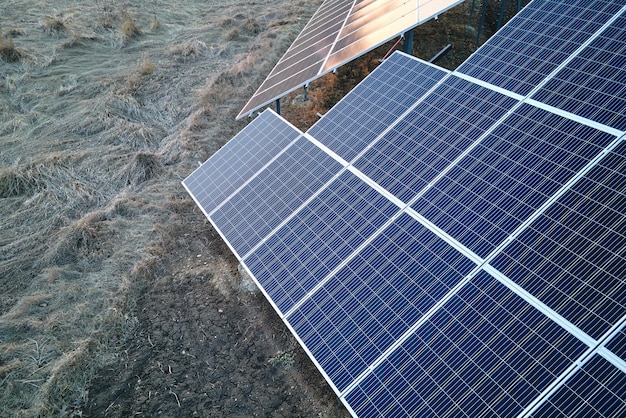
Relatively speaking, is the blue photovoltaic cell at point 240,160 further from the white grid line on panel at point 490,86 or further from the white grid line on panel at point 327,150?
the white grid line on panel at point 490,86

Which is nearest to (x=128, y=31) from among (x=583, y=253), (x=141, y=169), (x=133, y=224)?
(x=141, y=169)

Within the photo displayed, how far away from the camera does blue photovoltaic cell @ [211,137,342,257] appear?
12094 millimetres

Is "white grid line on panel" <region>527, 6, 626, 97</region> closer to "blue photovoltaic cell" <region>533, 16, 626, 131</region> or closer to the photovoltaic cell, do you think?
"blue photovoltaic cell" <region>533, 16, 626, 131</region>

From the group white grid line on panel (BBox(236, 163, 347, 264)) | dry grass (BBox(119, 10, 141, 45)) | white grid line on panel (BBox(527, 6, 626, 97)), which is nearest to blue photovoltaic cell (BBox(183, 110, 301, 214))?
white grid line on panel (BBox(236, 163, 347, 264))

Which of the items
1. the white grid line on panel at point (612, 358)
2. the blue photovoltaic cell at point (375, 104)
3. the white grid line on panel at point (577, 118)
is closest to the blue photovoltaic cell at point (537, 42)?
the white grid line on panel at point (577, 118)

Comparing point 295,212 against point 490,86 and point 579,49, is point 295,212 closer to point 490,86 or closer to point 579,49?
point 490,86

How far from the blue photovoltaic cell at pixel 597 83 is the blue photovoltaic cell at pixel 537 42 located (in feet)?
1.17

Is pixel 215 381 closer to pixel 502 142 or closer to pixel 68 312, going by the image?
pixel 68 312

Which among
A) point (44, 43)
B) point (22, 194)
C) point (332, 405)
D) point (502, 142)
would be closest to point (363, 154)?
point (502, 142)

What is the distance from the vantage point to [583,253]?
26.7 ft

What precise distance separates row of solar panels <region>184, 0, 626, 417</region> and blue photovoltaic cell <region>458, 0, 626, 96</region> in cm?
5

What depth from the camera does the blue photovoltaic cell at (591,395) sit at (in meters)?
6.78

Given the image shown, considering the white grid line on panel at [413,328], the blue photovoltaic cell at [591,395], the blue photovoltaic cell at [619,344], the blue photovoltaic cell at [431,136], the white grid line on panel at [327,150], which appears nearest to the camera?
the blue photovoltaic cell at [591,395]

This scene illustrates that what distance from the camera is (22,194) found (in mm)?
16172
